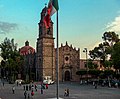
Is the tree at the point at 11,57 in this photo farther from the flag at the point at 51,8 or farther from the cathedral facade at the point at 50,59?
the flag at the point at 51,8

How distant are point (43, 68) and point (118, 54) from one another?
83.4ft

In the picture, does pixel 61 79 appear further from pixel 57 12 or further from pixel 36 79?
pixel 57 12

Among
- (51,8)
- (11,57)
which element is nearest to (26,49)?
(11,57)

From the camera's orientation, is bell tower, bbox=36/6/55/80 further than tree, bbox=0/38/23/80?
No

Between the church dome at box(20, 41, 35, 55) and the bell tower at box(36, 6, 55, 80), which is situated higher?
the church dome at box(20, 41, 35, 55)

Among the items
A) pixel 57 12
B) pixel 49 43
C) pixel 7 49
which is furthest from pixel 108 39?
pixel 57 12

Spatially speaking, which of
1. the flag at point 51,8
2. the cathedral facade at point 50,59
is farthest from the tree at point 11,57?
the flag at point 51,8

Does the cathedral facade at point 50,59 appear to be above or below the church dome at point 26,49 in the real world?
below

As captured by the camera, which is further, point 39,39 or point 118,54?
point 39,39

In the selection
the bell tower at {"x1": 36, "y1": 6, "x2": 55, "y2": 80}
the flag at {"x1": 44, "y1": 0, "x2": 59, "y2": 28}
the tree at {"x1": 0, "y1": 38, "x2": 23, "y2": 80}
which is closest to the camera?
the flag at {"x1": 44, "y1": 0, "x2": 59, "y2": 28}

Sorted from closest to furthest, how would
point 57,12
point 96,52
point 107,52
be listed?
1. point 57,12
2. point 107,52
3. point 96,52

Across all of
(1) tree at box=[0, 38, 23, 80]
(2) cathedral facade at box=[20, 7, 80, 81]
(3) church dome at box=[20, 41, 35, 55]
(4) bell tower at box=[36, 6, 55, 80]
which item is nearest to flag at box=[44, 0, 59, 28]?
(2) cathedral facade at box=[20, 7, 80, 81]

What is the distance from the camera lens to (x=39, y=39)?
78.1m

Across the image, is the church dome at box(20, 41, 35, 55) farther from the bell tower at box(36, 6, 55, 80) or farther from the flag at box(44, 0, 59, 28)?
the flag at box(44, 0, 59, 28)
